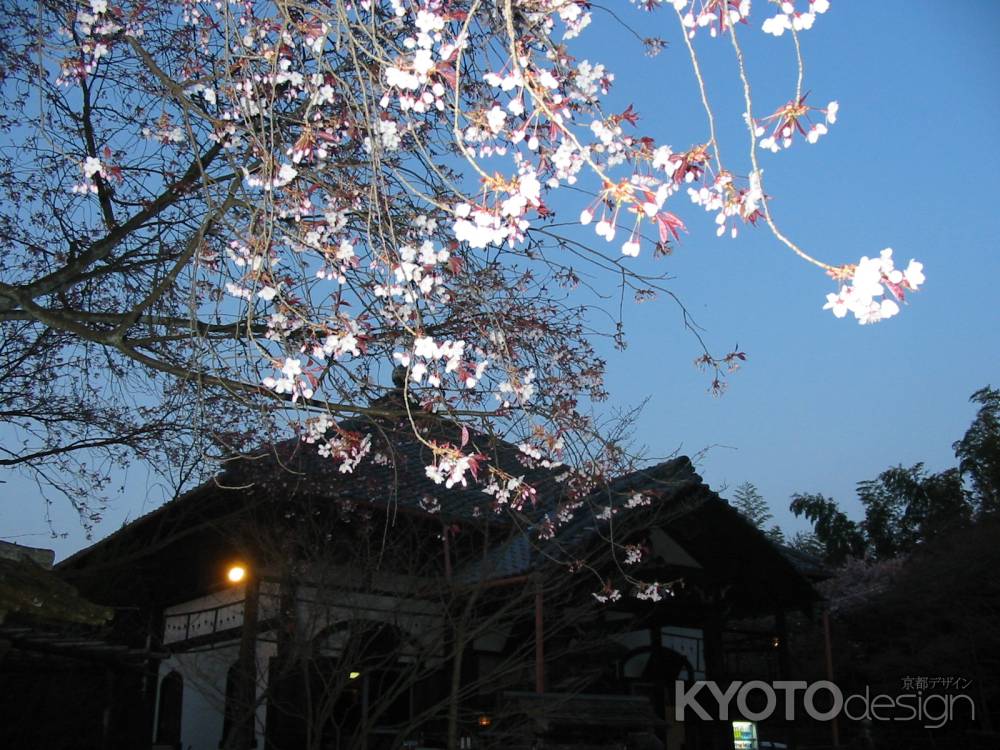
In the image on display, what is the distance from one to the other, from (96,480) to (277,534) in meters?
2.11

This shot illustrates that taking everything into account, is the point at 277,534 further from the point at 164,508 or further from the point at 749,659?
the point at 749,659

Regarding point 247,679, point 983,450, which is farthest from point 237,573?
point 983,450

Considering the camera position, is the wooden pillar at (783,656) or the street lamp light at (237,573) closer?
the street lamp light at (237,573)

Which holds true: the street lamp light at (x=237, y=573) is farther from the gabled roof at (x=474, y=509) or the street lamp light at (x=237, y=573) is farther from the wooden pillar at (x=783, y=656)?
the wooden pillar at (x=783, y=656)

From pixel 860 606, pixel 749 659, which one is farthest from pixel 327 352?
pixel 860 606

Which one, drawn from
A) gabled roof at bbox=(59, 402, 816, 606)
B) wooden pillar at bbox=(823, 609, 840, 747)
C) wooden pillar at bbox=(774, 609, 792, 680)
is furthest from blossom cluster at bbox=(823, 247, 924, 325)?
wooden pillar at bbox=(774, 609, 792, 680)

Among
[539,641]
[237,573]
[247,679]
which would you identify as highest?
[237,573]

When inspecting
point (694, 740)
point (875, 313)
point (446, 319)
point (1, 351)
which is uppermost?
point (1, 351)

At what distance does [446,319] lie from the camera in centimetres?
538

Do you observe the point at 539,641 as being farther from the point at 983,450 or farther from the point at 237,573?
the point at 983,450

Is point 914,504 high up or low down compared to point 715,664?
up

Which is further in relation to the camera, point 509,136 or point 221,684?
point 221,684

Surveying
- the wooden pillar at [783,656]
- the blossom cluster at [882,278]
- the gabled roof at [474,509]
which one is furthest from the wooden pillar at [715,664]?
the blossom cluster at [882,278]

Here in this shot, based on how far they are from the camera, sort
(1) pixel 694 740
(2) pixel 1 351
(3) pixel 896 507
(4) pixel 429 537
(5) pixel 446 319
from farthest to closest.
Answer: (3) pixel 896 507 → (1) pixel 694 740 → (4) pixel 429 537 → (2) pixel 1 351 → (5) pixel 446 319
